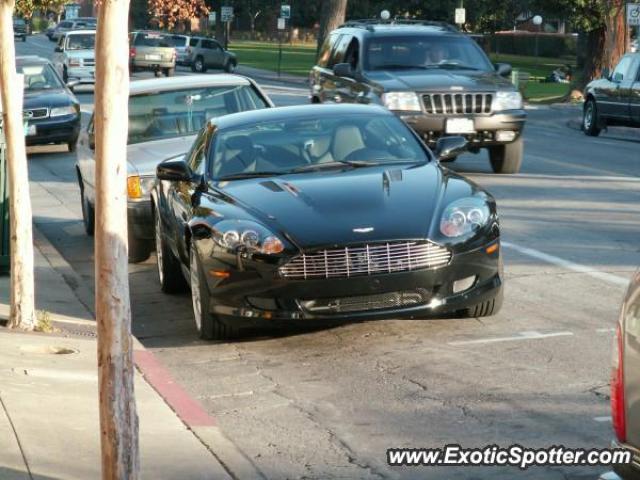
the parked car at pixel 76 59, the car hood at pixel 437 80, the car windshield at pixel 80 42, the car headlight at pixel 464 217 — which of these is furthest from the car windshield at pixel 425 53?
the car windshield at pixel 80 42

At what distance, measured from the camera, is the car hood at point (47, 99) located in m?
25.4

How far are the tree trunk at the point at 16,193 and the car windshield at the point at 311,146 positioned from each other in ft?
4.58

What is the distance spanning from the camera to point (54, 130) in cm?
2545

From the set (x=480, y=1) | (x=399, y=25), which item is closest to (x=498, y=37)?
(x=480, y=1)

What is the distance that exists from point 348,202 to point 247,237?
0.74 m

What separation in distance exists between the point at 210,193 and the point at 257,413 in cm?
274

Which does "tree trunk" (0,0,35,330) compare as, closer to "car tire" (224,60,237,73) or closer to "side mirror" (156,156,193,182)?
"side mirror" (156,156,193,182)

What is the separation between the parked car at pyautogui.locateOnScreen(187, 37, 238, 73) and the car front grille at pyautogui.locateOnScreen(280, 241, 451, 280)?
57574mm

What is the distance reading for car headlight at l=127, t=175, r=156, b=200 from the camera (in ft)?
43.4

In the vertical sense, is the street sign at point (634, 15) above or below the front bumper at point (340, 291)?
above

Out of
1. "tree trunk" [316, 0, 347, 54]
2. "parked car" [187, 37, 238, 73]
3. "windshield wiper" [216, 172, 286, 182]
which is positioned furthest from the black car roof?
"parked car" [187, 37, 238, 73]

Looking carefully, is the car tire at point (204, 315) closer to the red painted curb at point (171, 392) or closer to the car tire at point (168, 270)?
the red painted curb at point (171, 392)

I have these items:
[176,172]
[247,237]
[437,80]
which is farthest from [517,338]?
[437,80]

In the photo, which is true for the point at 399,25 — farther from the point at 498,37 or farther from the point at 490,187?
the point at 498,37
